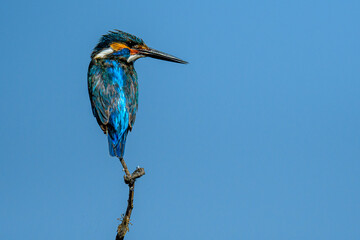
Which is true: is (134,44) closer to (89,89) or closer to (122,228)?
(89,89)

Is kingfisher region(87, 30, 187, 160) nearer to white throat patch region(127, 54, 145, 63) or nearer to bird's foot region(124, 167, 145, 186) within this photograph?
white throat patch region(127, 54, 145, 63)

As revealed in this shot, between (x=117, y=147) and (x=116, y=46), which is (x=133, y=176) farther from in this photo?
(x=116, y=46)

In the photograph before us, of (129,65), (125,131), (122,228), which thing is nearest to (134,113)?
→ (125,131)

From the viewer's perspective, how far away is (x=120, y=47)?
5.95 m

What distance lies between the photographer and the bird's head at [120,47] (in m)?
5.89

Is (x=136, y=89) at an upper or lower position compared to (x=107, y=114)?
upper

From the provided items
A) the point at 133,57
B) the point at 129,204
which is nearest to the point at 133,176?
the point at 129,204

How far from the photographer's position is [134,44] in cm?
608

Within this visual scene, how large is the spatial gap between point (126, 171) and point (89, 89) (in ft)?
4.06

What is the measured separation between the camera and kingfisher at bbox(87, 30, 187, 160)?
5.35 m

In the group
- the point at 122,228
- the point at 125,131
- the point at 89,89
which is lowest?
the point at 122,228

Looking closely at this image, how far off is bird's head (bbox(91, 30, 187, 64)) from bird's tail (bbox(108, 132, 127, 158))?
109 centimetres

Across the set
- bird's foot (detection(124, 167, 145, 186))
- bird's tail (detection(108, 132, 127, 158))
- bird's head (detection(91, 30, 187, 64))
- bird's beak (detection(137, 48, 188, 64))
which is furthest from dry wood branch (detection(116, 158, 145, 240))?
bird's beak (detection(137, 48, 188, 64))

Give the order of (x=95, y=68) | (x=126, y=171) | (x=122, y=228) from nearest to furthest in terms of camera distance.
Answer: (x=122, y=228) < (x=126, y=171) < (x=95, y=68)
